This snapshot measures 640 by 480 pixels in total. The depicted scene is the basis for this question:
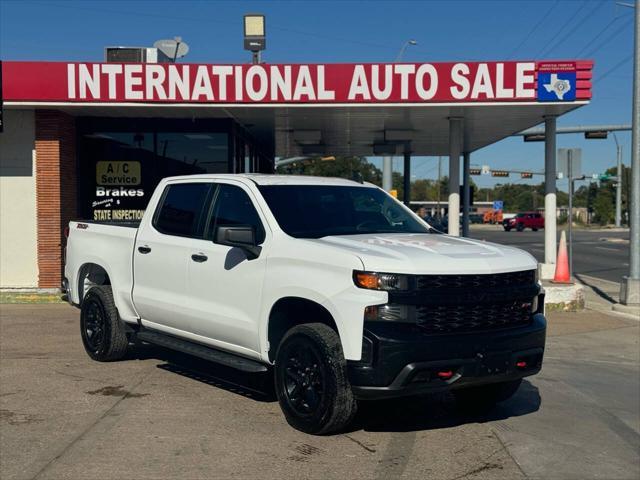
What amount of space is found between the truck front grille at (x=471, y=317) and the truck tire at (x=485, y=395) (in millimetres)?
921

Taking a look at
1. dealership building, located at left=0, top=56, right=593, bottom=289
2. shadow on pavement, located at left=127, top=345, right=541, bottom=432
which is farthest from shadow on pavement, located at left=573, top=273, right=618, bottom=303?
shadow on pavement, located at left=127, top=345, right=541, bottom=432

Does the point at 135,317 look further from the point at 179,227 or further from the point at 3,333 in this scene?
the point at 3,333

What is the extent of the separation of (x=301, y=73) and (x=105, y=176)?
484 cm

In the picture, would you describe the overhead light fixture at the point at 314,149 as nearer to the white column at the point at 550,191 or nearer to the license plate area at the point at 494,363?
the white column at the point at 550,191

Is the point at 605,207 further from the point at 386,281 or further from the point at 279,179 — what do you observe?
the point at 386,281

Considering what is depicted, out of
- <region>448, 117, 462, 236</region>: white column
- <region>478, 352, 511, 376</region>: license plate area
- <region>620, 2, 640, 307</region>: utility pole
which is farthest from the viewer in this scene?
<region>448, 117, 462, 236</region>: white column

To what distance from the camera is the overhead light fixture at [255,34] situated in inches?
700

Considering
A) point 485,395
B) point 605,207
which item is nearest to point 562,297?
point 485,395

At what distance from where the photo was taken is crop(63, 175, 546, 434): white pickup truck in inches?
196


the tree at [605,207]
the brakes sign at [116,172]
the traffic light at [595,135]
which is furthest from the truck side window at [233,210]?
the tree at [605,207]

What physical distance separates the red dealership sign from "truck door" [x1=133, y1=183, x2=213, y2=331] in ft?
19.4

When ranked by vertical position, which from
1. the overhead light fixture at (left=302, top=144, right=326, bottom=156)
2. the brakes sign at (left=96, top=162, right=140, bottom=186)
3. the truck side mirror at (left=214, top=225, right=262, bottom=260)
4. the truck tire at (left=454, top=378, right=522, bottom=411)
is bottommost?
the truck tire at (left=454, top=378, right=522, bottom=411)

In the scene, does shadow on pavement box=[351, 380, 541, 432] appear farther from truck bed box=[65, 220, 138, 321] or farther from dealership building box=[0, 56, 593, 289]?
dealership building box=[0, 56, 593, 289]

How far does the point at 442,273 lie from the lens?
16.5 feet
